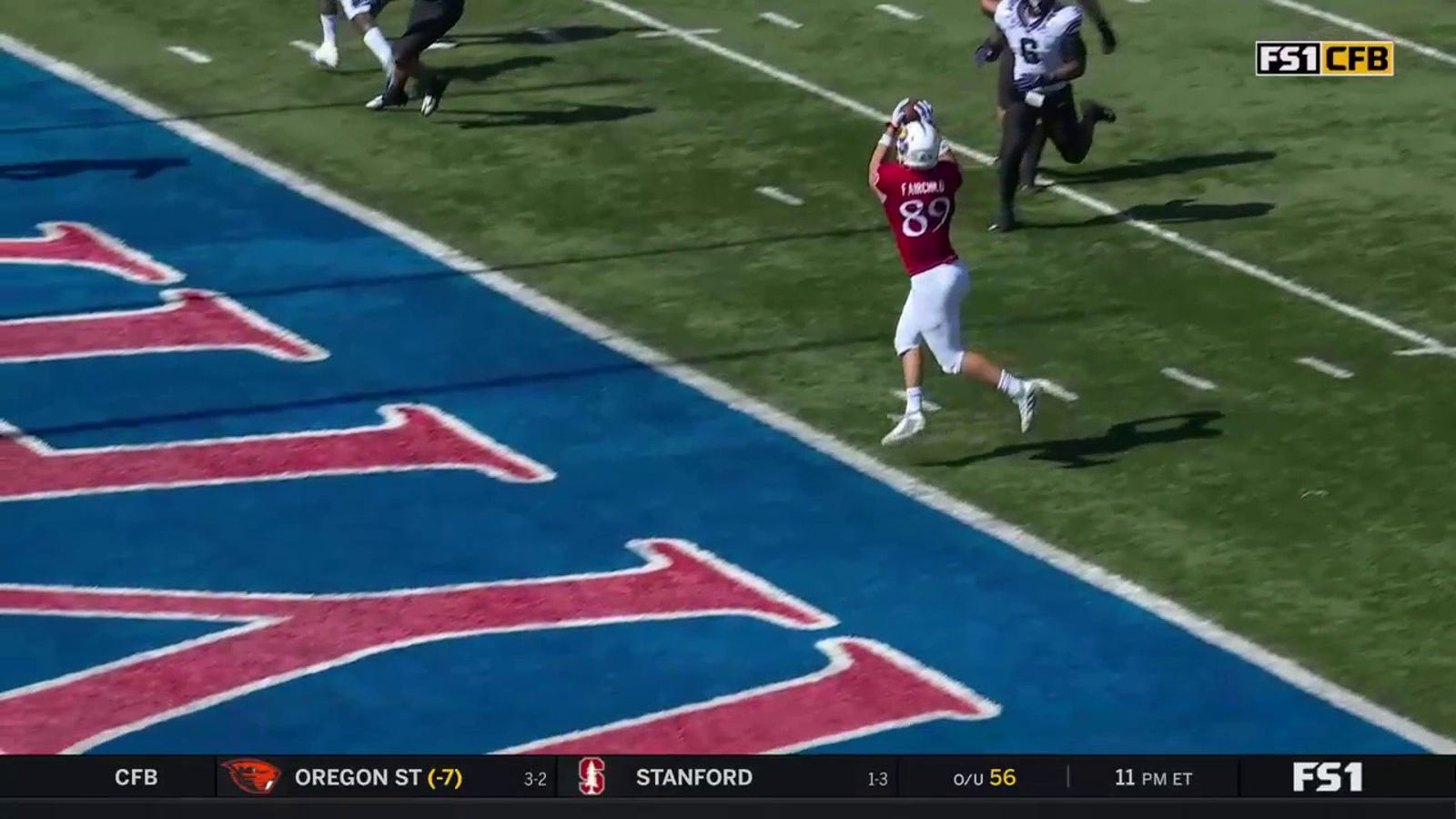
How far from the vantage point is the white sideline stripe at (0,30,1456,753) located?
13.9 metres

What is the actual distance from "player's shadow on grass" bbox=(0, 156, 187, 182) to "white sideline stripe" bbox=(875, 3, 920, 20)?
7110mm

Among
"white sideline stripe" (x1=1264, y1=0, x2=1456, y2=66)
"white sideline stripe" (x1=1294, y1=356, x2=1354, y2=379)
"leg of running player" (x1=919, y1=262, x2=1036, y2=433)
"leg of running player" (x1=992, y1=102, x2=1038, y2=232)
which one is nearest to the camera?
"leg of running player" (x1=919, y1=262, x2=1036, y2=433)

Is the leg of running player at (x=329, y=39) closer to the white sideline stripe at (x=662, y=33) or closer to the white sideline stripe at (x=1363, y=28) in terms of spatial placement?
the white sideline stripe at (x=662, y=33)

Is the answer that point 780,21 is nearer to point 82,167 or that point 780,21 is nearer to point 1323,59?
point 1323,59

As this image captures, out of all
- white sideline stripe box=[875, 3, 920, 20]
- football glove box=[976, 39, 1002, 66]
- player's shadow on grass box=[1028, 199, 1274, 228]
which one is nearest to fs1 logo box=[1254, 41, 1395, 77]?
white sideline stripe box=[875, 3, 920, 20]

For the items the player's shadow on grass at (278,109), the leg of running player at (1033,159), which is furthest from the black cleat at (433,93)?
the leg of running player at (1033,159)
